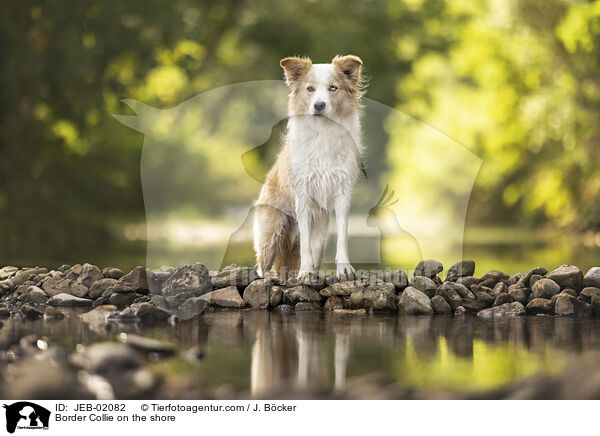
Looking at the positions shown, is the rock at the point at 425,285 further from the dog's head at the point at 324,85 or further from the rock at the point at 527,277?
the dog's head at the point at 324,85

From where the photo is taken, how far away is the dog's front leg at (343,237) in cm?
377

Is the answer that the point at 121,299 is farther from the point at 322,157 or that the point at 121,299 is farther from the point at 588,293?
the point at 588,293

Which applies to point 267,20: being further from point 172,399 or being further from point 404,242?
point 172,399

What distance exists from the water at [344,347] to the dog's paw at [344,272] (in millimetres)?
245

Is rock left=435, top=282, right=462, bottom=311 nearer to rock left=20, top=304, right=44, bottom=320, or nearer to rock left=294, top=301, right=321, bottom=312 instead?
rock left=294, top=301, right=321, bottom=312

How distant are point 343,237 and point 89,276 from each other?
62.6 inches

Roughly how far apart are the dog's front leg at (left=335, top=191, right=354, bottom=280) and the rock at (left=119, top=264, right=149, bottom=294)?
114 centimetres

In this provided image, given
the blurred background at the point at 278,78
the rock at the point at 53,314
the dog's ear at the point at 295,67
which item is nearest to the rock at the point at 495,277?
the blurred background at the point at 278,78

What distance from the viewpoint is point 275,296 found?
3830mm

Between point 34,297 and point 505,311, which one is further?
point 34,297

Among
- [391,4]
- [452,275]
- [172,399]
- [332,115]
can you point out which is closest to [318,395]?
[172,399]

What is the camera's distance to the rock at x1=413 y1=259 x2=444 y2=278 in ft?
13.6
